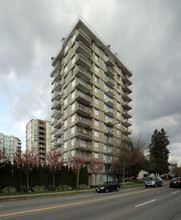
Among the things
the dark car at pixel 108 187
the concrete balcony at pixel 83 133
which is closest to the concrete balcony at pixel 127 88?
the concrete balcony at pixel 83 133

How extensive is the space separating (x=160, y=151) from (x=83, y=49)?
41.0 m

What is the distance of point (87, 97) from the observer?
46.8 metres

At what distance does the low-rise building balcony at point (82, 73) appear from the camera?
4426 centimetres

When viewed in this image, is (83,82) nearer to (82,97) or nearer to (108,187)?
(82,97)

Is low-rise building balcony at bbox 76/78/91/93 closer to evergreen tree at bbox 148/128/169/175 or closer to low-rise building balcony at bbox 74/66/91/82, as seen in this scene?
low-rise building balcony at bbox 74/66/91/82

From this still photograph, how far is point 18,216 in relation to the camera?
9453mm

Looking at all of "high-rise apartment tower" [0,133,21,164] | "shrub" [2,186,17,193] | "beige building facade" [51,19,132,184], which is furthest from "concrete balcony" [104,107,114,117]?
"high-rise apartment tower" [0,133,21,164]

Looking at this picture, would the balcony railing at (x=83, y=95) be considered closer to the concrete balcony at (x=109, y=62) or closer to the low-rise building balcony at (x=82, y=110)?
the low-rise building balcony at (x=82, y=110)

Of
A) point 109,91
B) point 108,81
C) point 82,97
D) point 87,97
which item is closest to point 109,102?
point 109,91

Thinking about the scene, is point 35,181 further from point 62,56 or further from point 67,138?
point 62,56

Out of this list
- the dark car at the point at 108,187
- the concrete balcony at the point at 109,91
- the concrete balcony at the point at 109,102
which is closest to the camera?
the dark car at the point at 108,187

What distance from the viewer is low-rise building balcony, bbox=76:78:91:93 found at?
4388cm

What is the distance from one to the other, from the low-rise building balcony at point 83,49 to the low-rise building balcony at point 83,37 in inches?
45.9

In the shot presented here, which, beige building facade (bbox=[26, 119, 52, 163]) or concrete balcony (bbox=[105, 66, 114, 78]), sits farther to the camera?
beige building facade (bbox=[26, 119, 52, 163])
